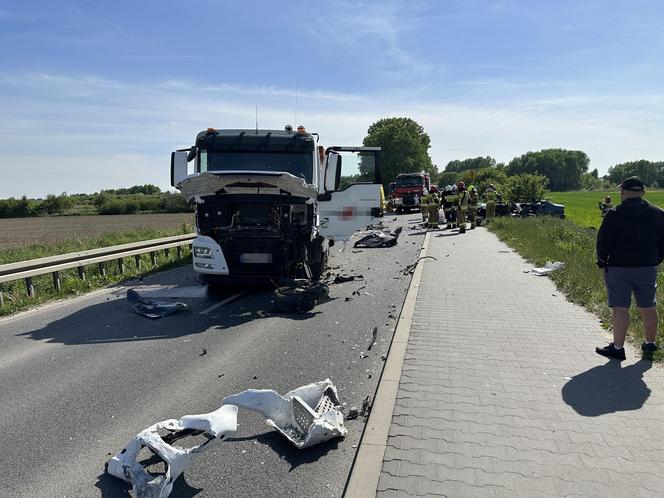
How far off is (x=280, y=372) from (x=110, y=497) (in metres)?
2.22

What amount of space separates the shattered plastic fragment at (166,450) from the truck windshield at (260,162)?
20.2 feet

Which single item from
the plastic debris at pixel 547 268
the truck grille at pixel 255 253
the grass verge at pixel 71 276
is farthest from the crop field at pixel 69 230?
the plastic debris at pixel 547 268

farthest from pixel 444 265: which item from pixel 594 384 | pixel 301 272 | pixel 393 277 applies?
pixel 594 384

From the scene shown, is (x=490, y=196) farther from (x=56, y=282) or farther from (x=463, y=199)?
(x=56, y=282)

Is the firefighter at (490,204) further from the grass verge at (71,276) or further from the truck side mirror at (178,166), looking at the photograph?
the truck side mirror at (178,166)

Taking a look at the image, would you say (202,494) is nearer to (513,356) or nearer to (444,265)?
(513,356)

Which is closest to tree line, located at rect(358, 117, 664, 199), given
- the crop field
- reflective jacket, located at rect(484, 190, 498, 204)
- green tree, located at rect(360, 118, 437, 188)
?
green tree, located at rect(360, 118, 437, 188)

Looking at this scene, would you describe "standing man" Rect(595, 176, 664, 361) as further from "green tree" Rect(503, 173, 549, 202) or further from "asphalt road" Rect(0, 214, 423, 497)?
"green tree" Rect(503, 173, 549, 202)

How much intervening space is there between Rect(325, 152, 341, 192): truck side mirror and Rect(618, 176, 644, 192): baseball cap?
537 cm

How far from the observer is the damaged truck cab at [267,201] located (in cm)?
867

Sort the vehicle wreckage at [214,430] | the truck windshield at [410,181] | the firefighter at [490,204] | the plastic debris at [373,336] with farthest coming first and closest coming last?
the truck windshield at [410,181]
the firefighter at [490,204]
the plastic debris at [373,336]
the vehicle wreckage at [214,430]

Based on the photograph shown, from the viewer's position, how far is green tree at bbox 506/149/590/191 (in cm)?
15000

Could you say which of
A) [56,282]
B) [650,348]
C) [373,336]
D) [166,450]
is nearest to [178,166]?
[56,282]

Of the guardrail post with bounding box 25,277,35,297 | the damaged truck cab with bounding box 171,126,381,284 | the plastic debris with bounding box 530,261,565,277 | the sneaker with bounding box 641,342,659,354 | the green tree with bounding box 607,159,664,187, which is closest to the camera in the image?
the sneaker with bounding box 641,342,659,354
